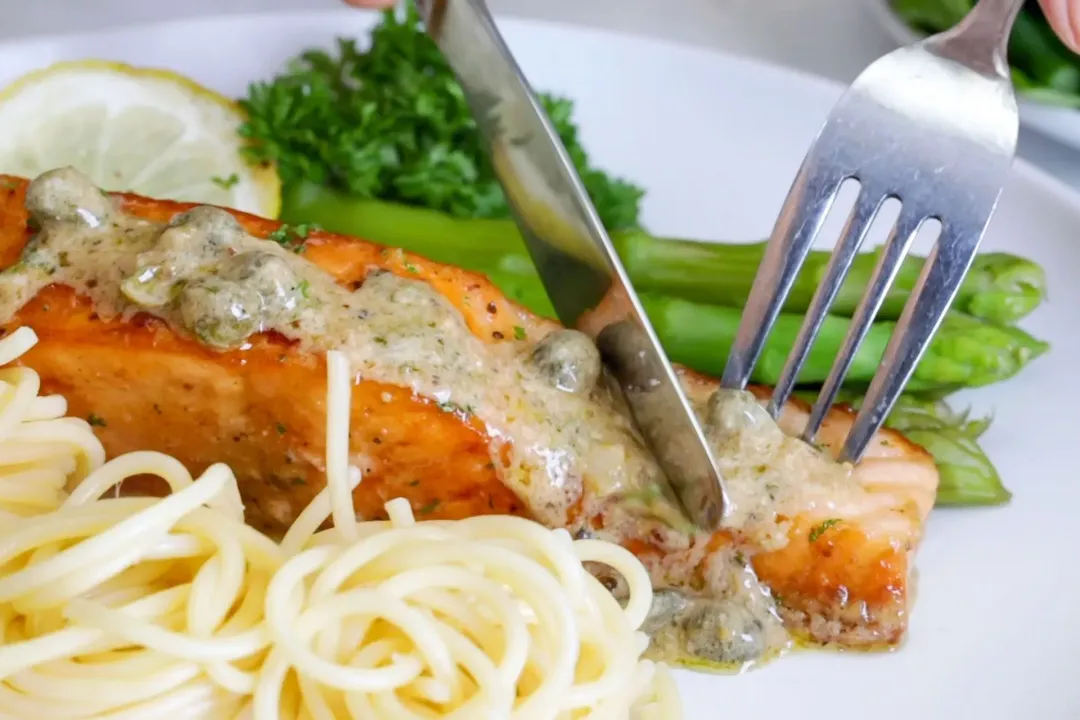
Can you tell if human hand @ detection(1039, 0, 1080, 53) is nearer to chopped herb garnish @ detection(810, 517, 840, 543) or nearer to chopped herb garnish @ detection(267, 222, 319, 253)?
chopped herb garnish @ detection(810, 517, 840, 543)

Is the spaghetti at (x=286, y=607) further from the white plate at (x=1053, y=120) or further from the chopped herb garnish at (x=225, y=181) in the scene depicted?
the white plate at (x=1053, y=120)

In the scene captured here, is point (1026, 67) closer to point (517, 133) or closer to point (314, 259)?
point (517, 133)

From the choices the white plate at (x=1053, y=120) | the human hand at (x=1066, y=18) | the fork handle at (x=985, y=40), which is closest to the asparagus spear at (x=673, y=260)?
the fork handle at (x=985, y=40)

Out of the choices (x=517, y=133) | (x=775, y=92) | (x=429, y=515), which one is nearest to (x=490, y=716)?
(x=429, y=515)

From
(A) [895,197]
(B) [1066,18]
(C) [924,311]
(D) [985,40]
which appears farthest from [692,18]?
(C) [924,311]

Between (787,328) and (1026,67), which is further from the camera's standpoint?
(1026,67)

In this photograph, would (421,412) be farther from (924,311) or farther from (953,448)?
(953,448)
